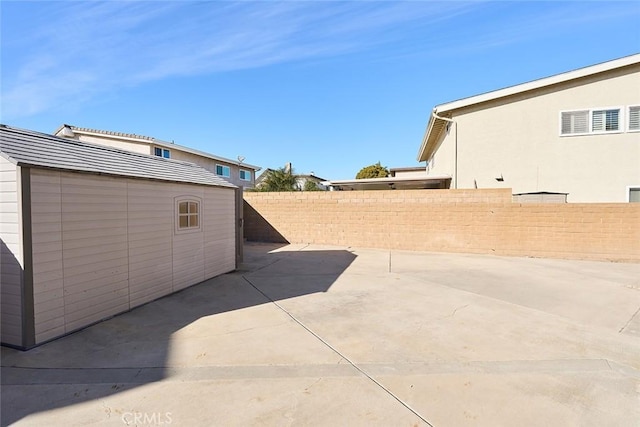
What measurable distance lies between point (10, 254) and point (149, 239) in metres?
2.13

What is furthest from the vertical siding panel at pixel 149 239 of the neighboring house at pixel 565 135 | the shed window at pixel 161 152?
the shed window at pixel 161 152

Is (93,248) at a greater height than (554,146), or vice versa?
(554,146)

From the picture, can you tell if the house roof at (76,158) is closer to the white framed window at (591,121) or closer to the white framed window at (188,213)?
the white framed window at (188,213)

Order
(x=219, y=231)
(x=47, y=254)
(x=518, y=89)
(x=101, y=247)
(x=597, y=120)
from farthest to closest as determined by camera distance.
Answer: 1. (x=518, y=89)
2. (x=597, y=120)
3. (x=219, y=231)
4. (x=101, y=247)
5. (x=47, y=254)

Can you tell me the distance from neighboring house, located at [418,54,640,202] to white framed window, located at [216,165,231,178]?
19.7m

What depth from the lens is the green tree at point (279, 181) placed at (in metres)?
25.7

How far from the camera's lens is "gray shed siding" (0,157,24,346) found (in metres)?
3.93

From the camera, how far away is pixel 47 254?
4.17m

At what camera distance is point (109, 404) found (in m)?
2.88

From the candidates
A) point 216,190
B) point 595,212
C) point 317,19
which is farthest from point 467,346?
point 595,212

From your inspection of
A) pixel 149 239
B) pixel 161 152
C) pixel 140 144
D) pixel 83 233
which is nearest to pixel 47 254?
pixel 83 233

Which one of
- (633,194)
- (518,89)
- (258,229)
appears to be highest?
(518,89)

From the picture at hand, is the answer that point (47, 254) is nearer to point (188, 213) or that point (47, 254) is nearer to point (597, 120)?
point (188, 213)

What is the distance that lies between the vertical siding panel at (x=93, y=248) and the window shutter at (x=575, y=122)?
15406 mm
